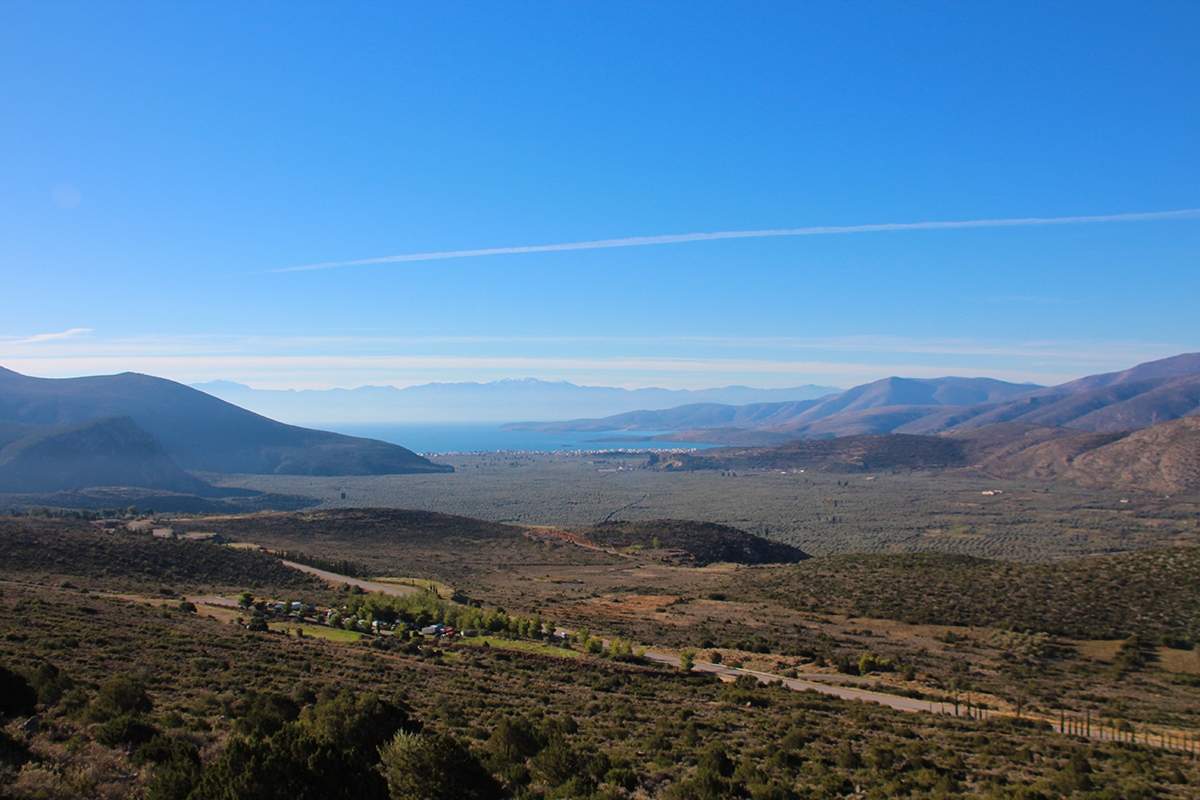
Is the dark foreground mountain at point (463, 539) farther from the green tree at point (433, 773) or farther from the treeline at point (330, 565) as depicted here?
the green tree at point (433, 773)

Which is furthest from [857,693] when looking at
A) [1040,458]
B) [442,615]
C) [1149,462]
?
[1040,458]

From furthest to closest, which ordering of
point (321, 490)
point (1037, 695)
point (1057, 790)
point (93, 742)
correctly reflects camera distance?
point (321, 490), point (1037, 695), point (1057, 790), point (93, 742)

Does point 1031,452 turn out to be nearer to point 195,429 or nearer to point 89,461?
point 89,461

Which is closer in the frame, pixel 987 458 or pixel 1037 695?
pixel 1037 695

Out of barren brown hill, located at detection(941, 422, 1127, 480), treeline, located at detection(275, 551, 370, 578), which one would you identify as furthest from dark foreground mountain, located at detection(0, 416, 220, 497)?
barren brown hill, located at detection(941, 422, 1127, 480)

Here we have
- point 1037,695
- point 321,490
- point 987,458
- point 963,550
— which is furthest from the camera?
point 987,458

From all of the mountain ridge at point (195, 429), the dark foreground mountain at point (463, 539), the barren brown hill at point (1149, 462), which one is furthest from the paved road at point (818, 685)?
the mountain ridge at point (195, 429)

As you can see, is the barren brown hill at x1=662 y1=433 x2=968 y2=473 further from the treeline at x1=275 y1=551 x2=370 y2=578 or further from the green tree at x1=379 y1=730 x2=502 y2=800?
the green tree at x1=379 y1=730 x2=502 y2=800

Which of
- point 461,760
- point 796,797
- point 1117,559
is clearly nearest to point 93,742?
point 461,760

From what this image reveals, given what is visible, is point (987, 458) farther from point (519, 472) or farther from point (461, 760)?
point (461, 760)
